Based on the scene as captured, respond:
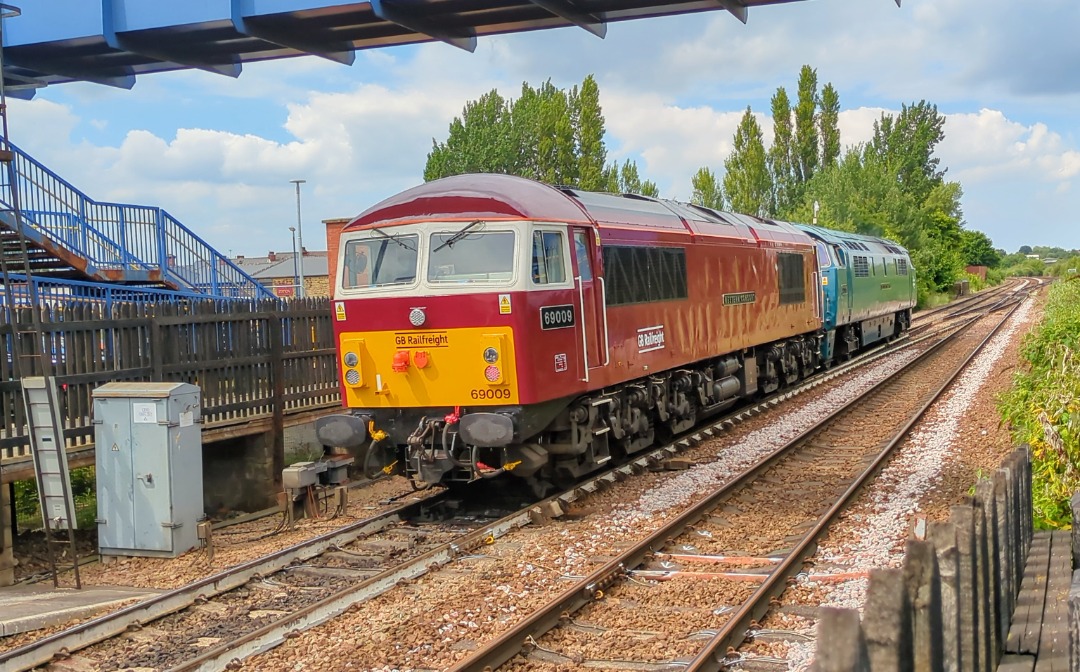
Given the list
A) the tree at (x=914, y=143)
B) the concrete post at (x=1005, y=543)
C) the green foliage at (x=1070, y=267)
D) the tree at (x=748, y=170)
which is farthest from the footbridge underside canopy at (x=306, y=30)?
the tree at (x=914, y=143)

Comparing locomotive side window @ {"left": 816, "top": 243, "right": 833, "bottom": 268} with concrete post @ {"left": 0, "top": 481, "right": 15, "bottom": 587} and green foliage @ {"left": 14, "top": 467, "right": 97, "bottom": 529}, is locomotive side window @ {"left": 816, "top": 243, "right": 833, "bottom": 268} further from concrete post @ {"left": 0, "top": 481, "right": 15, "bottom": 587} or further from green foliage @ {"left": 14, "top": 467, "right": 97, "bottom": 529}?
concrete post @ {"left": 0, "top": 481, "right": 15, "bottom": 587}

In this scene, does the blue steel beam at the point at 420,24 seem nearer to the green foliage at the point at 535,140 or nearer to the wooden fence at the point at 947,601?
the wooden fence at the point at 947,601

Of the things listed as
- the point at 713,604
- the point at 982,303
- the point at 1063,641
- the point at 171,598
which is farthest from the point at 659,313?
the point at 982,303

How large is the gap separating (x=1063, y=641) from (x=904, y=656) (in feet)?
7.26

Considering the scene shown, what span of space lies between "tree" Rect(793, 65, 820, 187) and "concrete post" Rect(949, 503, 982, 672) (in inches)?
2609

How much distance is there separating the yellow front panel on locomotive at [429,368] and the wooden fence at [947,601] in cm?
502

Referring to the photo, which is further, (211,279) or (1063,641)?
(211,279)

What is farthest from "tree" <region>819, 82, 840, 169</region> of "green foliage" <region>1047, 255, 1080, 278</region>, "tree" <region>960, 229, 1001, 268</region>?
"tree" <region>960, 229, 1001, 268</region>

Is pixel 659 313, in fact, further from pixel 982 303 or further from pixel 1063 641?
pixel 982 303

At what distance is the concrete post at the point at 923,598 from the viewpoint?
2.79m

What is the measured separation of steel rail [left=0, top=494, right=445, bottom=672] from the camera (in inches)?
239

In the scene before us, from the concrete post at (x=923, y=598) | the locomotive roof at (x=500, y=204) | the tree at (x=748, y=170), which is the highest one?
the tree at (x=748, y=170)

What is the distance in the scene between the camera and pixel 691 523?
9.10 meters

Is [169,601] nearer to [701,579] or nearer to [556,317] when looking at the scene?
[701,579]
